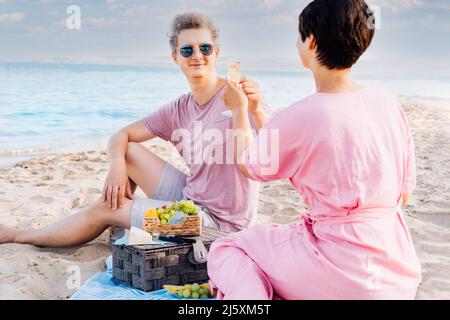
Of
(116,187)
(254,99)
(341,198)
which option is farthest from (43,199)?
(341,198)

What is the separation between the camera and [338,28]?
212cm

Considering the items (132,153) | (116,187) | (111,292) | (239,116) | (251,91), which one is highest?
(251,91)

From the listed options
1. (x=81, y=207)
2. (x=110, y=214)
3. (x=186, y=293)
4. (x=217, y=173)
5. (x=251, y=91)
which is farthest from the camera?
(x=81, y=207)

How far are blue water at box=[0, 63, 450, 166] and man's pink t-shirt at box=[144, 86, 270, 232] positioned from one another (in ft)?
15.0

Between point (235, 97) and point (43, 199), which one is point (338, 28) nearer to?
point (235, 97)

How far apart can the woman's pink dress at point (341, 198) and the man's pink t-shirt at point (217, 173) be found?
3.41 ft

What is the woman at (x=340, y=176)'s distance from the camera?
2.12 metres

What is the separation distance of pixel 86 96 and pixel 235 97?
1471 centimetres

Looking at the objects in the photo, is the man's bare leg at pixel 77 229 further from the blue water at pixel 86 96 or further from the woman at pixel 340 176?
the blue water at pixel 86 96

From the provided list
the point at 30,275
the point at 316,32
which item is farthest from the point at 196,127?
the point at 316,32

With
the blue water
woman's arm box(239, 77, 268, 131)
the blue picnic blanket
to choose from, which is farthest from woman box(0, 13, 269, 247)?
the blue water

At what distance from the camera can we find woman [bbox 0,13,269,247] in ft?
11.2

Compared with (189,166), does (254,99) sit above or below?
above

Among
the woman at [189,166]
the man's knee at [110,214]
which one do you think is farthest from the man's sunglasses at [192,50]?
the man's knee at [110,214]
